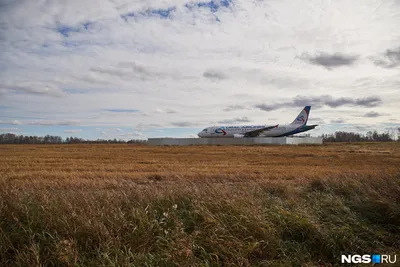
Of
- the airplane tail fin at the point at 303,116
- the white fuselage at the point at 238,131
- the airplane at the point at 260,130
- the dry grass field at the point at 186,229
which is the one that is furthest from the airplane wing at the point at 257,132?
the dry grass field at the point at 186,229

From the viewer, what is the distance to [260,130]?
7462 centimetres

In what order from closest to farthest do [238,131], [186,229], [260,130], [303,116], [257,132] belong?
[186,229] → [260,130] → [238,131] → [257,132] → [303,116]

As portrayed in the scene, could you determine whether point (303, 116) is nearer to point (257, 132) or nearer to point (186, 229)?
point (257, 132)

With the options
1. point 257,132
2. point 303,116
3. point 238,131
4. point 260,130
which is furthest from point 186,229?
point 303,116

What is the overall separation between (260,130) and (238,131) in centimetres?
525

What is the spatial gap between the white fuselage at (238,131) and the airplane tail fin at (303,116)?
2211 mm

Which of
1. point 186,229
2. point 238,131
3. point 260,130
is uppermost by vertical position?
point 260,130

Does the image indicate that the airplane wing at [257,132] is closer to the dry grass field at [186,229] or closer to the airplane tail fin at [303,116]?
the airplane tail fin at [303,116]

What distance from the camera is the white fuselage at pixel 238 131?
7489cm

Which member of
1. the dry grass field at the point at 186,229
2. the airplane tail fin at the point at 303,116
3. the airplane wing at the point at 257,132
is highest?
the airplane tail fin at the point at 303,116

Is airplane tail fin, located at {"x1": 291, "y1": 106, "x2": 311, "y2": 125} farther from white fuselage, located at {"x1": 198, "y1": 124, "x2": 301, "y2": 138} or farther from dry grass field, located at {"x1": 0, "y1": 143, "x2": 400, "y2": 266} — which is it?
dry grass field, located at {"x1": 0, "y1": 143, "x2": 400, "y2": 266}

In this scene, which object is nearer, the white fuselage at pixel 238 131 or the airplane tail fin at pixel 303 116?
the white fuselage at pixel 238 131

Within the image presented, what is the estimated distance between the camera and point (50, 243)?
5.00 meters

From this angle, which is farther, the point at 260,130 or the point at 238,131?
the point at 238,131
